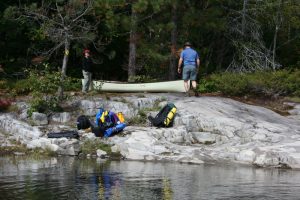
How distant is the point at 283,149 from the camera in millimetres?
14852

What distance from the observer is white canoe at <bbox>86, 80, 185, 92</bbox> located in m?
21.0

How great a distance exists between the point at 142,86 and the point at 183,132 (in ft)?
15.2

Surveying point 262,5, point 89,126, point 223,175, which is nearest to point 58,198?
point 223,175

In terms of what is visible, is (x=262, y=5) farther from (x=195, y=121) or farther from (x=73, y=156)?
(x=73, y=156)

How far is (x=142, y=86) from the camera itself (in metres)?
21.2

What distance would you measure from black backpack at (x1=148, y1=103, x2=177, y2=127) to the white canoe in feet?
10.9

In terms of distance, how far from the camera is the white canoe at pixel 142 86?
2095 centimetres

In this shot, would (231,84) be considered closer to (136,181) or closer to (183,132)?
(183,132)

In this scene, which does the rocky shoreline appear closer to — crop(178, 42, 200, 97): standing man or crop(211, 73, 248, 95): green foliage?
crop(178, 42, 200, 97): standing man

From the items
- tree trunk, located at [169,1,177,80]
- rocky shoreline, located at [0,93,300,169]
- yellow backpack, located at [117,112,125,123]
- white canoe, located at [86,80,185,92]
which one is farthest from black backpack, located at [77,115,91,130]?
tree trunk, located at [169,1,177,80]

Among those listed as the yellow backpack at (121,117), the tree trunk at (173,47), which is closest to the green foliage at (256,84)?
the tree trunk at (173,47)

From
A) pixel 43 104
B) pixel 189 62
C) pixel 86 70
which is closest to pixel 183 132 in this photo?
pixel 189 62

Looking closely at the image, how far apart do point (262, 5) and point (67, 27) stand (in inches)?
428

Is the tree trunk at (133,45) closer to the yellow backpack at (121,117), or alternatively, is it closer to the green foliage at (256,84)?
the green foliage at (256,84)
